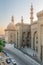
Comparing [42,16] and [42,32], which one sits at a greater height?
[42,16]

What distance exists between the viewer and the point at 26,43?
33.2 m

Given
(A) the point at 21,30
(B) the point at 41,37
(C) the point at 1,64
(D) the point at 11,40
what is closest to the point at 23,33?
(A) the point at 21,30

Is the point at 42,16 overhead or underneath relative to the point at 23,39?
overhead

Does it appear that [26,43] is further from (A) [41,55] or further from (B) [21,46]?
(A) [41,55]

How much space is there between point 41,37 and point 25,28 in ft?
42.3

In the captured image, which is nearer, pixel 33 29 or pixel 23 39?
pixel 33 29

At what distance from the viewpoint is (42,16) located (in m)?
19.0

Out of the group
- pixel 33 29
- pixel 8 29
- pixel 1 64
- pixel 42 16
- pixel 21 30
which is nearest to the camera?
pixel 1 64

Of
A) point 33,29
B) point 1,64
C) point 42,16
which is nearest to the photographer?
point 1,64

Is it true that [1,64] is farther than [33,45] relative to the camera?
No

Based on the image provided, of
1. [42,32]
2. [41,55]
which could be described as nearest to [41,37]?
[42,32]

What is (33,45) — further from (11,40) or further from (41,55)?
(11,40)

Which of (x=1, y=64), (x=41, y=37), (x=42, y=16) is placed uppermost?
(x=42, y=16)

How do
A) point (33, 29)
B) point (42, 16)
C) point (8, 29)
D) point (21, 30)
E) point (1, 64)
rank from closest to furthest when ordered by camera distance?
point (1, 64) < point (42, 16) < point (33, 29) < point (21, 30) < point (8, 29)
